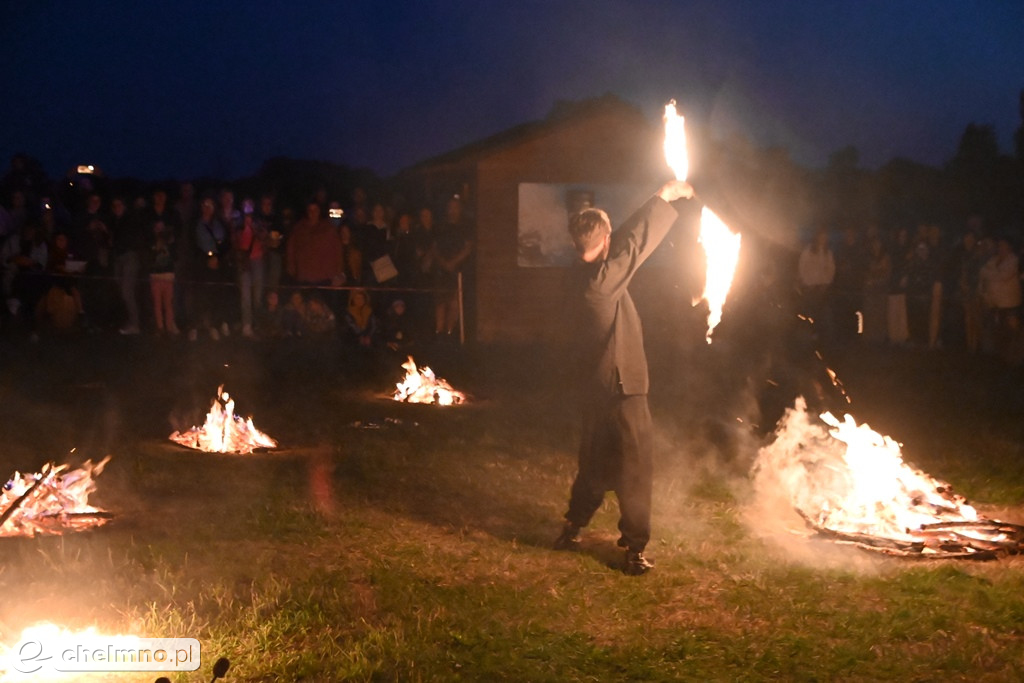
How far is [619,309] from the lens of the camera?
6.75 m

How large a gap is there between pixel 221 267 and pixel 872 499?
13.1 m

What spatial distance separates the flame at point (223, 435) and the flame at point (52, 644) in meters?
4.68

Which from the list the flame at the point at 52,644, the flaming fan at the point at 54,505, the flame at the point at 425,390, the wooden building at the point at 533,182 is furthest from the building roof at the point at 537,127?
the flame at the point at 52,644

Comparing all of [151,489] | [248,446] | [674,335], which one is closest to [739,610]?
[151,489]

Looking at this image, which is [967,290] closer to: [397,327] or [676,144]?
[397,327]

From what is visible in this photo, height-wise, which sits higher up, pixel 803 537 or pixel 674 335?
pixel 674 335

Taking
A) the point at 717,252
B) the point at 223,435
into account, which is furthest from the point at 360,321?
the point at 717,252

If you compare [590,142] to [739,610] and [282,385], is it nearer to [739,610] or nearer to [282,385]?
[282,385]

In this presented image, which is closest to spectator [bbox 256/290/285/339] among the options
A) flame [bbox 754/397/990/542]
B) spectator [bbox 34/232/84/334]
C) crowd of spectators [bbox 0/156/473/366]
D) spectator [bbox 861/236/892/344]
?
crowd of spectators [bbox 0/156/473/366]

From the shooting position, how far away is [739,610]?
19.8 ft

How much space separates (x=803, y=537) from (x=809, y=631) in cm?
177

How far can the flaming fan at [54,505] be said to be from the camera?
23.1 ft

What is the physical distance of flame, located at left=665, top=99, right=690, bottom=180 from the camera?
7.00 m

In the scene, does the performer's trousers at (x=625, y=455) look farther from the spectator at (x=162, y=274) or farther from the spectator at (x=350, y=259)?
the spectator at (x=162, y=274)
